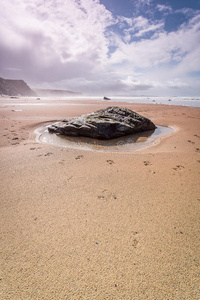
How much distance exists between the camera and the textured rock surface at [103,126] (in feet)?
21.4

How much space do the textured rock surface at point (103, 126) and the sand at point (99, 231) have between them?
2.99 meters

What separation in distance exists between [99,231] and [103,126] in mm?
5038

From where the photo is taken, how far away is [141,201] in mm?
2576

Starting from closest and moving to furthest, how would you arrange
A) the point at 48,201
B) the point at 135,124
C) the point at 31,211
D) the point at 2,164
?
the point at 31,211, the point at 48,201, the point at 2,164, the point at 135,124

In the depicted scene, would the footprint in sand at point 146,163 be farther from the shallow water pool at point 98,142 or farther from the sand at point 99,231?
the shallow water pool at point 98,142

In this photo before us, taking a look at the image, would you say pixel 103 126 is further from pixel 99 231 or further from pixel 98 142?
pixel 99 231

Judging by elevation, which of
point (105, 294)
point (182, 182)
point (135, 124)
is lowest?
point (105, 294)

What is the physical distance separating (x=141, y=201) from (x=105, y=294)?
57.5 inches

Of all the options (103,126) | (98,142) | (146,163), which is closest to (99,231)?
(146,163)

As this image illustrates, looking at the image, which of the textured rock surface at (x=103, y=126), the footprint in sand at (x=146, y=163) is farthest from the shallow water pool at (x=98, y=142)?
the footprint in sand at (x=146, y=163)

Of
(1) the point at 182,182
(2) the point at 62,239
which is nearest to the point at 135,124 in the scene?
(1) the point at 182,182

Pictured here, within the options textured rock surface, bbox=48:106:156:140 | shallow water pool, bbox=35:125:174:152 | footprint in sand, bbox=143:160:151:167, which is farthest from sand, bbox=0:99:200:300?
textured rock surface, bbox=48:106:156:140

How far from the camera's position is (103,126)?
6.52 m

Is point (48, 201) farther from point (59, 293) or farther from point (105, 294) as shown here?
point (105, 294)
